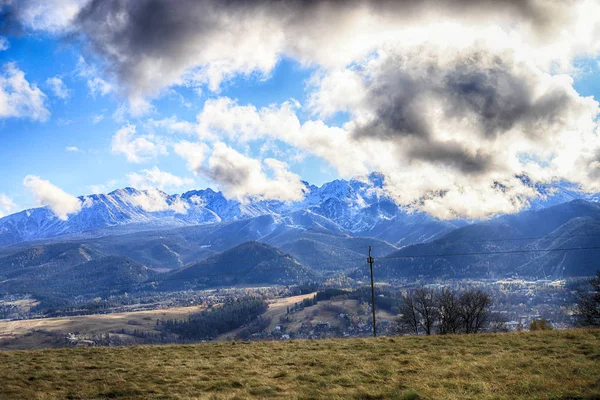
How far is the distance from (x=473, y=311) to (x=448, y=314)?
170 inches

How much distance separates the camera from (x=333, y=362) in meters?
25.7

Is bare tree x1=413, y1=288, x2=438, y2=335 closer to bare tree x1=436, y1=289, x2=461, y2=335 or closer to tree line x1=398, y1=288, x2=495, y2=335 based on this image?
tree line x1=398, y1=288, x2=495, y2=335

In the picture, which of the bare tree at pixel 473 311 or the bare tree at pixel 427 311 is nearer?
the bare tree at pixel 473 311

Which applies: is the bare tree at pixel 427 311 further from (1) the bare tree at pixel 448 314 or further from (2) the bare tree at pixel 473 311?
(2) the bare tree at pixel 473 311

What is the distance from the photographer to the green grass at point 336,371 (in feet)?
58.7

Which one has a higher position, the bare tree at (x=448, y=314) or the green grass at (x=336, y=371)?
the green grass at (x=336, y=371)

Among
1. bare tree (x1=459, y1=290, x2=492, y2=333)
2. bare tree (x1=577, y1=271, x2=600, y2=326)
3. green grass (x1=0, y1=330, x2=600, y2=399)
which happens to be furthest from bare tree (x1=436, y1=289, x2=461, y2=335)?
green grass (x1=0, y1=330, x2=600, y2=399)

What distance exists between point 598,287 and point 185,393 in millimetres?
66313

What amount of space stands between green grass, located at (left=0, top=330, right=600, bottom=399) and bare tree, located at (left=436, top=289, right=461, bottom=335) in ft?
94.8

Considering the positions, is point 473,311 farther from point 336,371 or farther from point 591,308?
point 336,371

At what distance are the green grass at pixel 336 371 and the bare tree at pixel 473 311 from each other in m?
28.9

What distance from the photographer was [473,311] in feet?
199

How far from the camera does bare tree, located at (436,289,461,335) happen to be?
61481 mm

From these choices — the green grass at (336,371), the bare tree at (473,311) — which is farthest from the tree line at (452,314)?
the green grass at (336,371)
